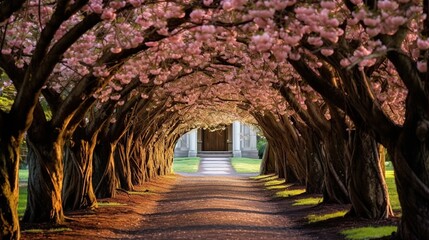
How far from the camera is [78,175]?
1992 centimetres

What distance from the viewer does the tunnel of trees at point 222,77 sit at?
9.56m

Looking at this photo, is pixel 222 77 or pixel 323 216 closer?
pixel 323 216

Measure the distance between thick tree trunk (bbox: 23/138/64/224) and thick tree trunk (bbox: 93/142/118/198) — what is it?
795cm

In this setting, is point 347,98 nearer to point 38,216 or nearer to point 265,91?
point 38,216

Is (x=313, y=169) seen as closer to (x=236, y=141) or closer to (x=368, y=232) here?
(x=368, y=232)

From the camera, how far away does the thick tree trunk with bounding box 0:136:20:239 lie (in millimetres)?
12359

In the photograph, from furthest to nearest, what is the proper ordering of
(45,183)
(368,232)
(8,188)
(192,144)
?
(192,144) → (45,183) → (368,232) → (8,188)

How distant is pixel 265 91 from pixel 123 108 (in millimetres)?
4918

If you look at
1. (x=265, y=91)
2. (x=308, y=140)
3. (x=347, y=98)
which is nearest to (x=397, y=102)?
(x=265, y=91)

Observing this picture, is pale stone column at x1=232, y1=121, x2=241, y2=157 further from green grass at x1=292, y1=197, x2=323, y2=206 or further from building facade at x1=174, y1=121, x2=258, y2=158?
green grass at x1=292, y1=197, x2=323, y2=206

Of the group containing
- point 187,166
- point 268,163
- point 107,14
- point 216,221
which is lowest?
point 216,221

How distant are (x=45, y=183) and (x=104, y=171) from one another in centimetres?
862

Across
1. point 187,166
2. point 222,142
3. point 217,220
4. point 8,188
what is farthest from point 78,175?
point 222,142

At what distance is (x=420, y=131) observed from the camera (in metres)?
10.6
